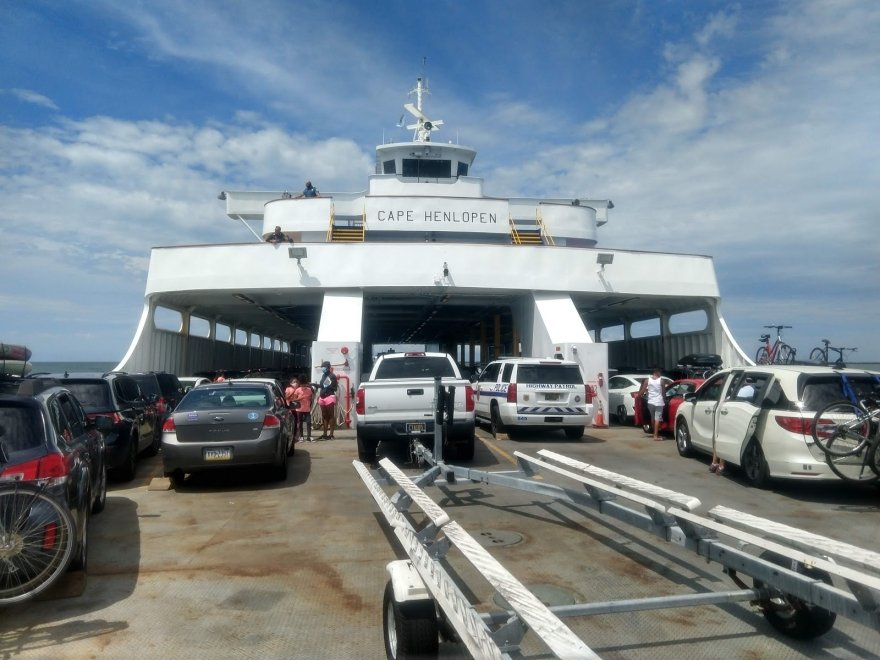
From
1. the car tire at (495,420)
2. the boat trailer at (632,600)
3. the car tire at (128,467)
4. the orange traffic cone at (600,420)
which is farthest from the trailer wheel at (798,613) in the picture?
the orange traffic cone at (600,420)

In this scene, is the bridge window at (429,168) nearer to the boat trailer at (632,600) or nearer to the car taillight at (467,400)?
the car taillight at (467,400)

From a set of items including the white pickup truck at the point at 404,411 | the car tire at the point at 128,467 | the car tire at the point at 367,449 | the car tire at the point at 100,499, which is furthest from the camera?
the car tire at the point at 367,449

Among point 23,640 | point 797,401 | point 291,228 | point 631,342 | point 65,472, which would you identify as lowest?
point 23,640

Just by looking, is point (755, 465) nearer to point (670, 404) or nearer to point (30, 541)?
point (670, 404)

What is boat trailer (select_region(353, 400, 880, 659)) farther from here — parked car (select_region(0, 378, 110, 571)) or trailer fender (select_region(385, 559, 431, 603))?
parked car (select_region(0, 378, 110, 571))

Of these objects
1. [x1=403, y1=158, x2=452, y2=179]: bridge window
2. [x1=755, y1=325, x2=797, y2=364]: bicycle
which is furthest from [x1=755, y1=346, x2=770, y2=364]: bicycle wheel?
[x1=403, y1=158, x2=452, y2=179]: bridge window

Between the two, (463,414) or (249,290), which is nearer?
(463,414)

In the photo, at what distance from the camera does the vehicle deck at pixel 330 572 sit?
440cm

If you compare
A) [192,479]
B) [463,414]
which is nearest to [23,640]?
[192,479]

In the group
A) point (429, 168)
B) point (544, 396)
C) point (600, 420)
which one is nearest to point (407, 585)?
point (544, 396)

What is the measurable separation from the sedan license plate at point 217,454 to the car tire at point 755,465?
6983 mm

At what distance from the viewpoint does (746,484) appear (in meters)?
9.67

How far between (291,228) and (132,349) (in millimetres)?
6254

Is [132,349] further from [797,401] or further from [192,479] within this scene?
[797,401]
